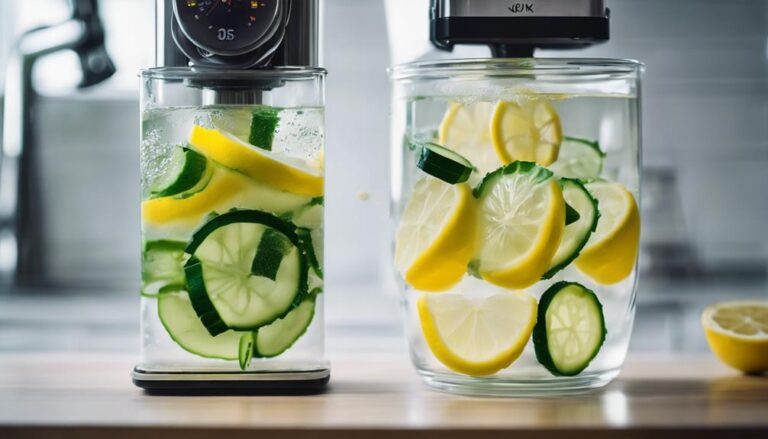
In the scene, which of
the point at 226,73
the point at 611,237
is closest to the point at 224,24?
the point at 226,73

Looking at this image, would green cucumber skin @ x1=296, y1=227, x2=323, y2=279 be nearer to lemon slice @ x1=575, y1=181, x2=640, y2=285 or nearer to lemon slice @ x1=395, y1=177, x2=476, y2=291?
lemon slice @ x1=395, y1=177, x2=476, y2=291

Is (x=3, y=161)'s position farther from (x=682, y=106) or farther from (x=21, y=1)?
(x=682, y=106)

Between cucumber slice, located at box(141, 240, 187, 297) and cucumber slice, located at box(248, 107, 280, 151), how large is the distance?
11cm

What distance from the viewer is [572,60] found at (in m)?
0.88

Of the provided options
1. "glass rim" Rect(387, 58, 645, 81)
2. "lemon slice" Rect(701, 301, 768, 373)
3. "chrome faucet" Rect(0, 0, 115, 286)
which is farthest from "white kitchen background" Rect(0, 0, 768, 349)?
"glass rim" Rect(387, 58, 645, 81)

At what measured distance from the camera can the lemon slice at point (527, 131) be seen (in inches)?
34.4

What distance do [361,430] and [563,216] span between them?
0.84ft

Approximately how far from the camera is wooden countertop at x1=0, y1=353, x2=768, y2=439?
0.73 meters

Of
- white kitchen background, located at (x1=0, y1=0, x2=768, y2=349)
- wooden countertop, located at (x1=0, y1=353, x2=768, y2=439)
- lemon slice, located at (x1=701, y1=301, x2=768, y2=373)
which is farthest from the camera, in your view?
white kitchen background, located at (x1=0, y1=0, x2=768, y2=349)

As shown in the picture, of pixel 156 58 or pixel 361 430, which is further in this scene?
pixel 156 58

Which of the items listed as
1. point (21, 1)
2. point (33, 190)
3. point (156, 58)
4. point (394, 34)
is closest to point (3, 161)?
point (33, 190)

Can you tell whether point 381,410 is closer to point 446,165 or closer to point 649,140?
point 446,165

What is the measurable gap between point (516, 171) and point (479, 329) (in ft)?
0.46

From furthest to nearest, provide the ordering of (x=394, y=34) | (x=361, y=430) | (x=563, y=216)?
(x=394, y=34)
(x=563, y=216)
(x=361, y=430)
